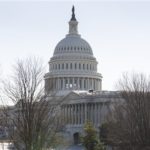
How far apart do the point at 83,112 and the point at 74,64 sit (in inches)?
1094

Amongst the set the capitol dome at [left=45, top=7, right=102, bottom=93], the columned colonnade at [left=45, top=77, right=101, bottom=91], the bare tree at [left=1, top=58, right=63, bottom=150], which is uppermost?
the capitol dome at [left=45, top=7, right=102, bottom=93]

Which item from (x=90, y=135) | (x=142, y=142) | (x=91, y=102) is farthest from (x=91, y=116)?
(x=142, y=142)

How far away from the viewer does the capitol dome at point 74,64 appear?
146 m

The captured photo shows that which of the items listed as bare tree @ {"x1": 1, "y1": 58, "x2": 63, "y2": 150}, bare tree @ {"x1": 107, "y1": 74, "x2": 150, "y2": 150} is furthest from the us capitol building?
bare tree @ {"x1": 1, "y1": 58, "x2": 63, "y2": 150}

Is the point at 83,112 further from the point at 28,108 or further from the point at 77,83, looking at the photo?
the point at 28,108

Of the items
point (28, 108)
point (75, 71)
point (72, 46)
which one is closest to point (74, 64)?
point (75, 71)

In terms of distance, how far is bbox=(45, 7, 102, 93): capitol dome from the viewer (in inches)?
5738

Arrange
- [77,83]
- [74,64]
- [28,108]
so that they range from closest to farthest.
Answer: [28,108] < [77,83] < [74,64]

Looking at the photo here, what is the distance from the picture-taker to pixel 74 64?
491 ft

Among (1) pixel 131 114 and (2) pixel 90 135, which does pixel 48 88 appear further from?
(2) pixel 90 135

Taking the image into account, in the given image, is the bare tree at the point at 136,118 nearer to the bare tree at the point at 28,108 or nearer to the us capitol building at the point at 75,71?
the bare tree at the point at 28,108

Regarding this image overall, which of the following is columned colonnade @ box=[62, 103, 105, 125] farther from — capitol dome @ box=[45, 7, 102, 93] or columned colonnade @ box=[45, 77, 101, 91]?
columned colonnade @ box=[45, 77, 101, 91]

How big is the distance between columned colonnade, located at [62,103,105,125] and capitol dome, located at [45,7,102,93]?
53.8 ft

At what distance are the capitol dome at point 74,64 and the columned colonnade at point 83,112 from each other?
16411 millimetres
